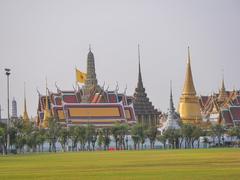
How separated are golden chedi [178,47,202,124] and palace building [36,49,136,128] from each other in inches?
361

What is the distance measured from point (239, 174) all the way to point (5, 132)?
5573cm

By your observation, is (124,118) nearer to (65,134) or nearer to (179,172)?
(65,134)

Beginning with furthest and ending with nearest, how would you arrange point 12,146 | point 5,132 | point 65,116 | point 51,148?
point 65,116 → point 51,148 → point 12,146 → point 5,132

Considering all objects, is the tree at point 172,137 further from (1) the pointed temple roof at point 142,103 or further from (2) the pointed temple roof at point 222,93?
(2) the pointed temple roof at point 222,93

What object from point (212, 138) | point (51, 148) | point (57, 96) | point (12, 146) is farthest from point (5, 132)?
point (57, 96)

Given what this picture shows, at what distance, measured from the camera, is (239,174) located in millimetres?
29641

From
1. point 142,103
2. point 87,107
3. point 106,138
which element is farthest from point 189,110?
point 106,138

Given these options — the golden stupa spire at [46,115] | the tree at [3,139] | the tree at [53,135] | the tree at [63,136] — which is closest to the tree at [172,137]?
the tree at [63,136]

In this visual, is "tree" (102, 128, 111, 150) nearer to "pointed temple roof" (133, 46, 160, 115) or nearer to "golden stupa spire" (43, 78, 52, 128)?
"golden stupa spire" (43, 78, 52, 128)

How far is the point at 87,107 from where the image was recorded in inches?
4791

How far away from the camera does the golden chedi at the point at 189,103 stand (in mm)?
131875

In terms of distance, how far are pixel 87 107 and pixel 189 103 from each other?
822 inches

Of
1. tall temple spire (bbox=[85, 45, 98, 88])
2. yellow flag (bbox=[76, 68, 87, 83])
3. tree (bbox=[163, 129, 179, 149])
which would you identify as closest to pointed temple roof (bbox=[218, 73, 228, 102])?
tall temple spire (bbox=[85, 45, 98, 88])

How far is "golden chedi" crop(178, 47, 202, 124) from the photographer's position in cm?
13188
